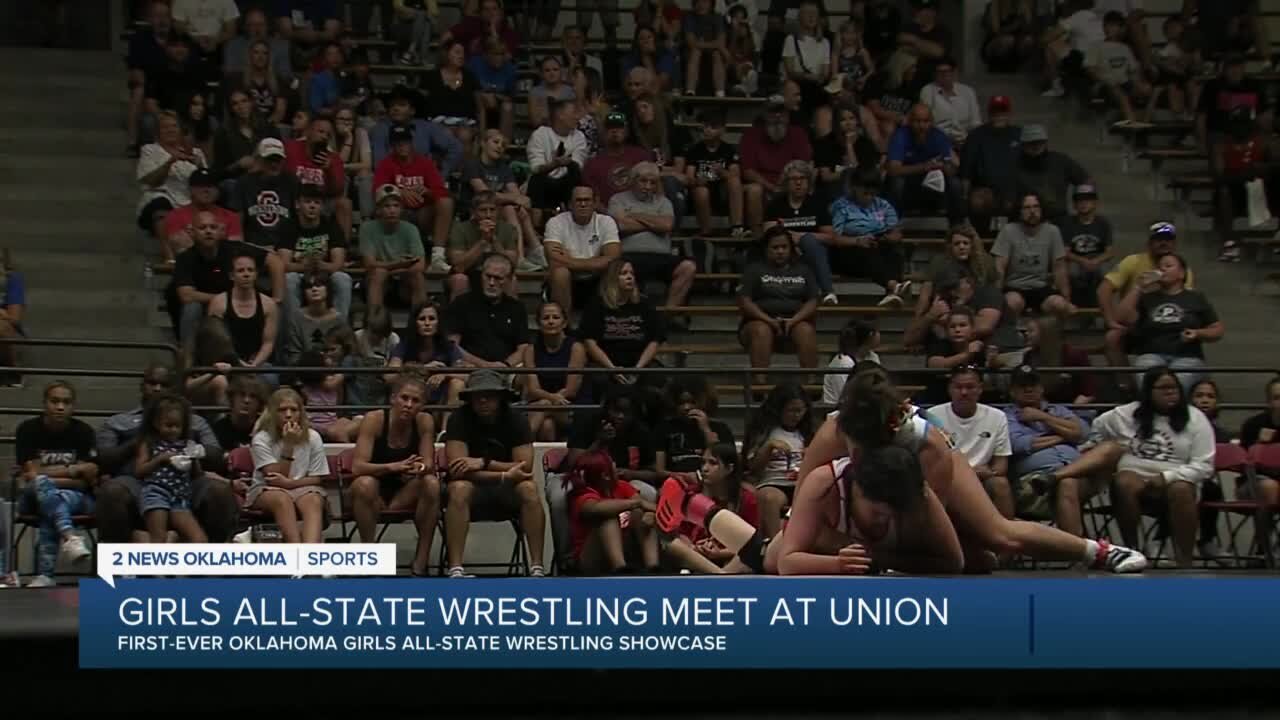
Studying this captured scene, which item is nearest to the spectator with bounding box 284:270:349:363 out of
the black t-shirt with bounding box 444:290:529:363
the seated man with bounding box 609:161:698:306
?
the black t-shirt with bounding box 444:290:529:363

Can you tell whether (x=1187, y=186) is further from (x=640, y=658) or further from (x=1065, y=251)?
(x=640, y=658)

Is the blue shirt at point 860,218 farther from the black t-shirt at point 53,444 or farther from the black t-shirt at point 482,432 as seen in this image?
the black t-shirt at point 53,444

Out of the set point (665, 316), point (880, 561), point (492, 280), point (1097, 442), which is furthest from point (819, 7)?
point (880, 561)

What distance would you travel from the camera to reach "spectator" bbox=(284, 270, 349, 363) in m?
12.8

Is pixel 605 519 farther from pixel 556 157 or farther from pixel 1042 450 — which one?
pixel 556 157

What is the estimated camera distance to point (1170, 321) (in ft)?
43.7

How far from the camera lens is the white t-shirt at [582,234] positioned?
14.1 m

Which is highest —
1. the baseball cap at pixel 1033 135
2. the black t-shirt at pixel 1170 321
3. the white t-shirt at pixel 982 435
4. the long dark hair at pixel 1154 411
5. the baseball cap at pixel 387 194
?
the baseball cap at pixel 1033 135

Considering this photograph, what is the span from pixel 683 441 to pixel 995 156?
211 inches

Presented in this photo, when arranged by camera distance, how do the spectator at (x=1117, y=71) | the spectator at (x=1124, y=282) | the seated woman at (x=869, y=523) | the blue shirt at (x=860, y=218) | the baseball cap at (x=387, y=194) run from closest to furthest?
1. the seated woman at (x=869, y=523)
2. the spectator at (x=1124, y=282)
3. the baseball cap at (x=387, y=194)
4. the blue shirt at (x=860, y=218)
5. the spectator at (x=1117, y=71)

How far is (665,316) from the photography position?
46.8 ft

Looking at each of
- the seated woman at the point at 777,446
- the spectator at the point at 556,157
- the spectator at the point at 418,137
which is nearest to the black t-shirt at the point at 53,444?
the seated woman at the point at 777,446

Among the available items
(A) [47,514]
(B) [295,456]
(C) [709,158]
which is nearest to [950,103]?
(C) [709,158]

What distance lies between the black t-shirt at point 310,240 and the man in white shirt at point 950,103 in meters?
5.40
